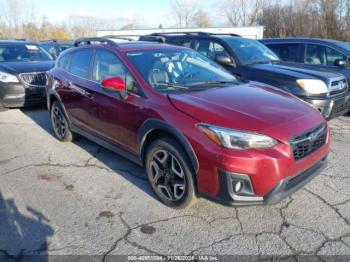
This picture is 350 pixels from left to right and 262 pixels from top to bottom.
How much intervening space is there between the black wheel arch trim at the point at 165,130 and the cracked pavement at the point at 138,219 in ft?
2.02

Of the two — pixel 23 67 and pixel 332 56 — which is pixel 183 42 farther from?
pixel 23 67

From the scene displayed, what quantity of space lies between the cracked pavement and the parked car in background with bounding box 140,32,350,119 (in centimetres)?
127

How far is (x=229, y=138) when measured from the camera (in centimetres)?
277

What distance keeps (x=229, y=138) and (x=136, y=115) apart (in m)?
1.22

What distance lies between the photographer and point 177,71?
3.92m

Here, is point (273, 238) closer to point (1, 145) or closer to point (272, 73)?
point (272, 73)

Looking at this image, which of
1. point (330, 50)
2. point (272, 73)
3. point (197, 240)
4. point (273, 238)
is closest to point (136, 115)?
point (197, 240)

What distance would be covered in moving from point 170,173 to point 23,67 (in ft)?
20.6

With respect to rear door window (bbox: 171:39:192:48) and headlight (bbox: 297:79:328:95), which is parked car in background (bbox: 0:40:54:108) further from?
headlight (bbox: 297:79:328:95)

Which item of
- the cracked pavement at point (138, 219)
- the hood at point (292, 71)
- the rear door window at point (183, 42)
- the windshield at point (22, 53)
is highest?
the rear door window at point (183, 42)

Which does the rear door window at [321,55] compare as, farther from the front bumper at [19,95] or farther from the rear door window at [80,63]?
the front bumper at [19,95]

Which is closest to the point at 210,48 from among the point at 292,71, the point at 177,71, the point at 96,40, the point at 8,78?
the point at 292,71

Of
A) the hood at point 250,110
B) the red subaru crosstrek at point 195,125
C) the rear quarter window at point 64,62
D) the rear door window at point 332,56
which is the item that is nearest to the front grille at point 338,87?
the rear door window at point 332,56

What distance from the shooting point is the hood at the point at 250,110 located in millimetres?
2840
